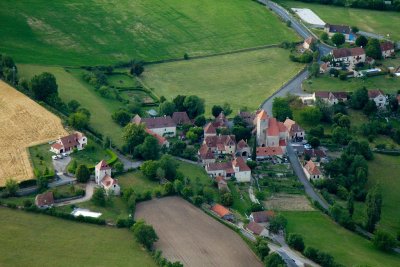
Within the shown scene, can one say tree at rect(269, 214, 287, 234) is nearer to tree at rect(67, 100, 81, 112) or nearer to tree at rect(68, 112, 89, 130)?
tree at rect(68, 112, 89, 130)

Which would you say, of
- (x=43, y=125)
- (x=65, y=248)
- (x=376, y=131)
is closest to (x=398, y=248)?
(x=376, y=131)

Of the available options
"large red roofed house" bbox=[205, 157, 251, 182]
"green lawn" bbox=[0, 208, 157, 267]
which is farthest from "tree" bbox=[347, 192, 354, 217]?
"green lawn" bbox=[0, 208, 157, 267]

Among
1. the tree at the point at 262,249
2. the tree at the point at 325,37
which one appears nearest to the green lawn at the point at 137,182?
the tree at the point at 262,249

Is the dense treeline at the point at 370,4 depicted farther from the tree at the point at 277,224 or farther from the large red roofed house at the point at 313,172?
the tree at the point at 277,224

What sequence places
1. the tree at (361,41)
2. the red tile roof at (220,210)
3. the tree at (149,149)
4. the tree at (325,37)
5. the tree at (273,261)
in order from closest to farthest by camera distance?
the tree at (273,261) < the red tile roof at (220,210) < the tree at (149,149) < the tree at (361,41) < the tree at (325,37)

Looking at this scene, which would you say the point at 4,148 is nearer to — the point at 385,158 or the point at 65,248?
the point at 65,248

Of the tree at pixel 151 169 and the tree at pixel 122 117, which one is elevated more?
the tree at pixel 122 117
